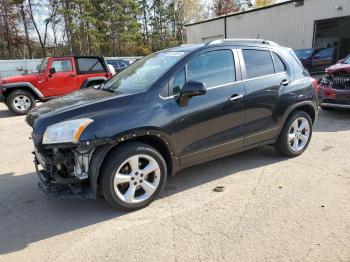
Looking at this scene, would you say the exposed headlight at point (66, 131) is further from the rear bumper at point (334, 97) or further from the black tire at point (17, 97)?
the black tire at point (17, 97)

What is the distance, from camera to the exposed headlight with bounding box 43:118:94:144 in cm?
333

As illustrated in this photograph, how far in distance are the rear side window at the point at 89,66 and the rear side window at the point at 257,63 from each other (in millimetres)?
7733

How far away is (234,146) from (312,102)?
168cm

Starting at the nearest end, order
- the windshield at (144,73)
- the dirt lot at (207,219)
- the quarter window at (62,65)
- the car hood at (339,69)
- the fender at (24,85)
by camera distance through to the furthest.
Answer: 1. the dirt lot at (207,219)
2. the windshield at (144,73)
3. the car hood at (339,69)
4. the fender at (24,85)
5. the quarter window at (62,65)

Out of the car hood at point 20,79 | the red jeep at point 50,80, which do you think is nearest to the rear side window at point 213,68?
the red jeep at point 50,80

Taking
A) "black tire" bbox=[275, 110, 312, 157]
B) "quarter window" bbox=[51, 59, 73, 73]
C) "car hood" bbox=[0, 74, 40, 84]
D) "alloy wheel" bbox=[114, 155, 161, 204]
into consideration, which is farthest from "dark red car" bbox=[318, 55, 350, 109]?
"car hood" bbox=[0, 74, 40, 84]

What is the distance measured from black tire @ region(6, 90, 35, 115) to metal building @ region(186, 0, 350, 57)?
14402mm

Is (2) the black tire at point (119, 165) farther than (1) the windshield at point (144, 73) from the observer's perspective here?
No

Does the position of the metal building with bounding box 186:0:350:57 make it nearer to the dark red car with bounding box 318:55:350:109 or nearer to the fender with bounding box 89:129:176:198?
the dark red car with bounding box 318:55:350:109

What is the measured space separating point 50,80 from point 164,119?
27.0ft

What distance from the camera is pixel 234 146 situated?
445cm

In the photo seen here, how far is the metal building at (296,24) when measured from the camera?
20.4 metres

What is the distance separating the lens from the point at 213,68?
13.8ft

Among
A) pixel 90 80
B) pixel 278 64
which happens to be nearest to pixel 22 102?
pixel 90 80
